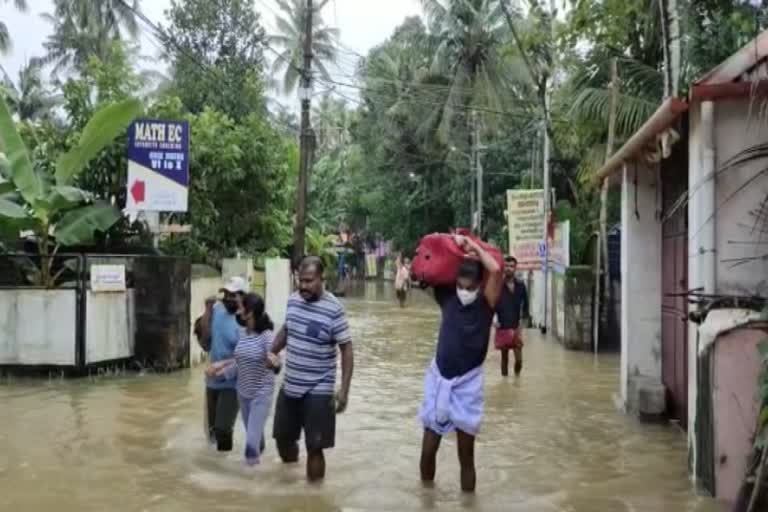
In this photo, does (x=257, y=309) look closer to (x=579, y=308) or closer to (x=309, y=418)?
(x=309, y=418)

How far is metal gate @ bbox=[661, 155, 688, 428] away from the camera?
9306 millimetres

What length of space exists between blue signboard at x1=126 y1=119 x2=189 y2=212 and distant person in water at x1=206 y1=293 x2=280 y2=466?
6547mm

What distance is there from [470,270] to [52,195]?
25.0ft

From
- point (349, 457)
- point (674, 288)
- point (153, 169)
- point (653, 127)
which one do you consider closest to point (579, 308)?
point (674, 288)

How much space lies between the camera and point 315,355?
263 inches

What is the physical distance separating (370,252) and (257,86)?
3738cm

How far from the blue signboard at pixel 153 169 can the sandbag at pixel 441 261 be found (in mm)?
7556

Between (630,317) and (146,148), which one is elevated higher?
(146,148)

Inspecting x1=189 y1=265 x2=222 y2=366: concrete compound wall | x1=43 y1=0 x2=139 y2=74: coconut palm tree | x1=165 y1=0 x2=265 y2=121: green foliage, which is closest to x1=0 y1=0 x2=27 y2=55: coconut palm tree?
x1=43 y1=0 x2=139 y2=74: coconut palm tree

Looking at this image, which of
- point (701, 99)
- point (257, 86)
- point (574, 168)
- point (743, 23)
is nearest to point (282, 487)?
point (701, 99)

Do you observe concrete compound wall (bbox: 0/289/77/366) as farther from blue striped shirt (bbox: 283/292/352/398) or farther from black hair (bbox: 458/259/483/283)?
black hair (bbox: 458/259/483/283)

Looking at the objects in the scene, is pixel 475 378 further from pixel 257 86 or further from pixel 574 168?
pixel 574 168

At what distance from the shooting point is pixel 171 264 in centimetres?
1338

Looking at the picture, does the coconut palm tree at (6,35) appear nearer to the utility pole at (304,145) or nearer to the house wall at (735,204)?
the utility pole at (304,145)
